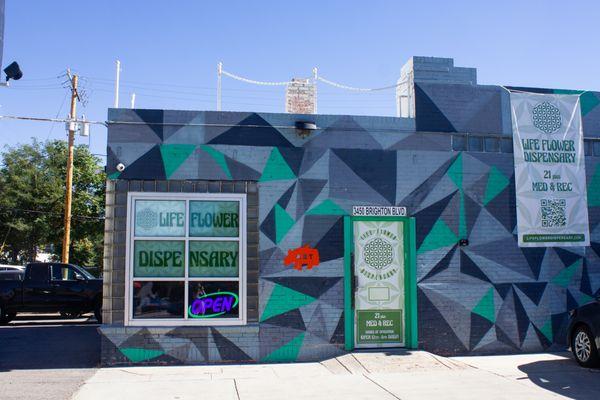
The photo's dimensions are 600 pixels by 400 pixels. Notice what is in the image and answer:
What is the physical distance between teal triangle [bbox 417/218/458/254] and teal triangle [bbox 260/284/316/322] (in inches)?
86.6

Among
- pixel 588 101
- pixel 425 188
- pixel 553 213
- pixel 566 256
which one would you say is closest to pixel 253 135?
A: pixel 425 188

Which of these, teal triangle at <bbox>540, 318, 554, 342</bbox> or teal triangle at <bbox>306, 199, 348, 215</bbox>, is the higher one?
teal triangle at <bbox>306, 199, 348, 215</bbox>

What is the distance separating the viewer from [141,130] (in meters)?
9.79

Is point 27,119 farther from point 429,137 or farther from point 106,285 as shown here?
point 429,137

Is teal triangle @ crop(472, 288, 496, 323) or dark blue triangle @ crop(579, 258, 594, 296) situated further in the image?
dark blue triangle @ crop(579, 258, 594, 296)

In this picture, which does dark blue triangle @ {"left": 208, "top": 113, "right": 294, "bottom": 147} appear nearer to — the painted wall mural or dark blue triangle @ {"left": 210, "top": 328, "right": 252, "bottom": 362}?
the painted wall mural

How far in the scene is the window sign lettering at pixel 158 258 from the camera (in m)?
9.64

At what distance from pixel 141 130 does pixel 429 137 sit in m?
4.98

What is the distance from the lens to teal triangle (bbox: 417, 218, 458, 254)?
33.7ft

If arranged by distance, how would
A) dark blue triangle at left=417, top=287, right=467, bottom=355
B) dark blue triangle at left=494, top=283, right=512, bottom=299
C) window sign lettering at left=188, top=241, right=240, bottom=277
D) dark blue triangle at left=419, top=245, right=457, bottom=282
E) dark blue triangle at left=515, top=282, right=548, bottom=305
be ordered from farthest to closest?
dark blue triangle at left=515, top=282, right=548, bottom=305, dark blue triangle at left=494, top=283, right=512, bottom=299, dark blue triangle at left=419, top=245, right=457, bottom=282, dark blue triangle at left=417, top=287, right=467, bottom=355, window sign lettering at left=188, top=241, right=240, bottom=277

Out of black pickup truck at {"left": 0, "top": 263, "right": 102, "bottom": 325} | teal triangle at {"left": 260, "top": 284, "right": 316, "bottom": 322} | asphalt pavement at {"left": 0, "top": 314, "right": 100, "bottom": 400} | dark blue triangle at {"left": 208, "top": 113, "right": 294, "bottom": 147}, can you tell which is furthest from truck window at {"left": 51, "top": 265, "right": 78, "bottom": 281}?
teal triangle at {"left": 260, "top": 284, "right": 316, "bottom": 322}

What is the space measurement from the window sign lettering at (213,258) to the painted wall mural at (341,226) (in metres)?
0.50

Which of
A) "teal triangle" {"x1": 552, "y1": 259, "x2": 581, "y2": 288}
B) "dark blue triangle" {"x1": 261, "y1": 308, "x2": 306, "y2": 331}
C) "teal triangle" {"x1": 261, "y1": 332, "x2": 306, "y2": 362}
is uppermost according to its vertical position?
"teal triangle" {"x1": 552, "y1": 259, "x2": 581, "y2": 288}

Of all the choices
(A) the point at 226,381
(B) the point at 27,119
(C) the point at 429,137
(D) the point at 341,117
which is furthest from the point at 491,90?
(B) the point at 27,119
